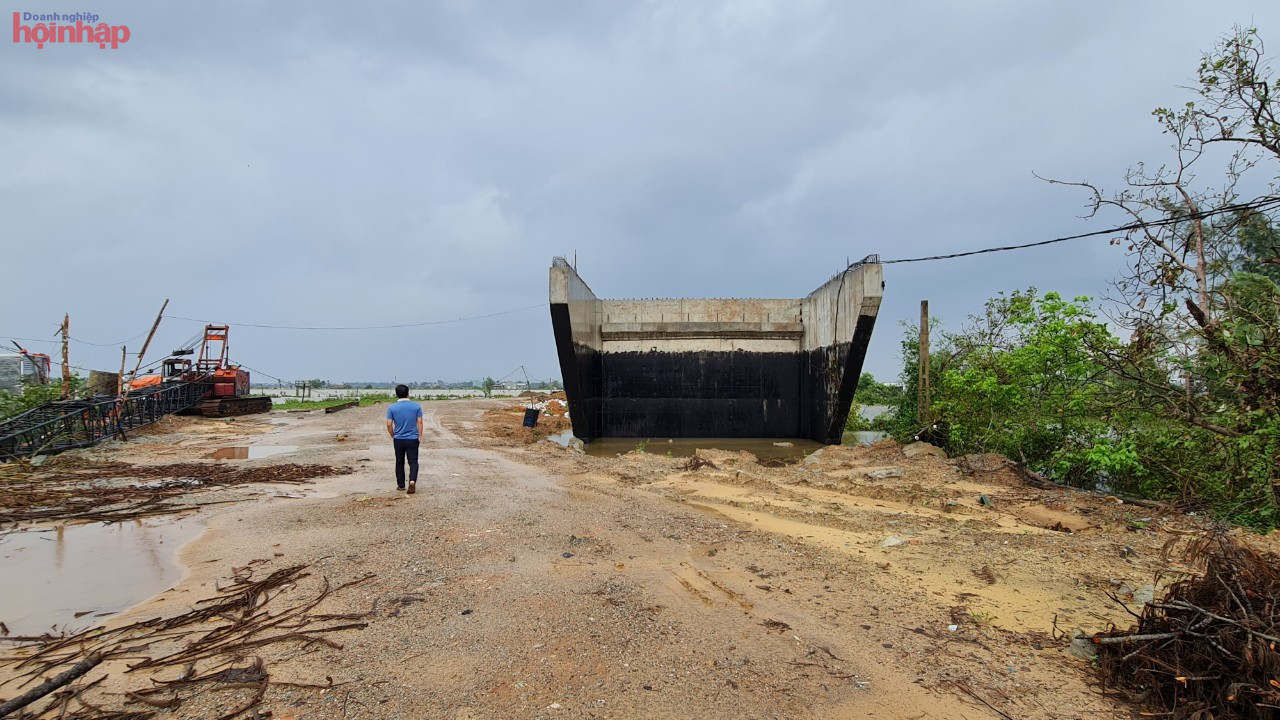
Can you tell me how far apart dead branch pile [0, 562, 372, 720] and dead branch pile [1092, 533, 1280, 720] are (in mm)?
3844

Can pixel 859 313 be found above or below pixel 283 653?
above

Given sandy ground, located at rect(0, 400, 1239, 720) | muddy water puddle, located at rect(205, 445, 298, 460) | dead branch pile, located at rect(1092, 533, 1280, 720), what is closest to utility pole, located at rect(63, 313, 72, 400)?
muddy water puddle, located at rect(205, 445, 298, 460)

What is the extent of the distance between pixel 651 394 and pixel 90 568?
13604mm

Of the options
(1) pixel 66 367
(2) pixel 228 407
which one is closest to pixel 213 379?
(2) pixel 228 407

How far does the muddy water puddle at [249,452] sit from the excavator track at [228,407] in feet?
32.1

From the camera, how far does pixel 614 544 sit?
17.5 feet

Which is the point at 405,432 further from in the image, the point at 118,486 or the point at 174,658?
the point at 174,658

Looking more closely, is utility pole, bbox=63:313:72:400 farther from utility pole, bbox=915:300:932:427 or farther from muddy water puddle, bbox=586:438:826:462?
utility pole, bbox=915:300:932:427

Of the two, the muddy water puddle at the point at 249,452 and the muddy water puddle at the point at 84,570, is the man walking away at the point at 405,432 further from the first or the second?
the muddy water puddle at the point at 249,452

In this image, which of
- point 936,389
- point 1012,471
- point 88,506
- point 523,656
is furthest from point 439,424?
point 523,656

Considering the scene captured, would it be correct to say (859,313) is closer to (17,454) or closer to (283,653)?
(283,653)

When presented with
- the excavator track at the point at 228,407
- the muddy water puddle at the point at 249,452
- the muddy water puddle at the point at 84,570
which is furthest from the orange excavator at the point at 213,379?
the muddy water puddle at the point at 84,570

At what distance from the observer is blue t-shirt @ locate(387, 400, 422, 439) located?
7.61 meters

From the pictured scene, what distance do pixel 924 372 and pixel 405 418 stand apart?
10838mm
